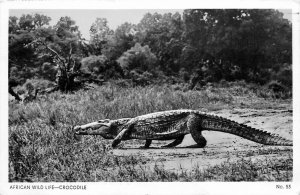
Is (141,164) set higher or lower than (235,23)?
lower

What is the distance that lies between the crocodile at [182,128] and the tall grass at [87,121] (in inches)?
11.2

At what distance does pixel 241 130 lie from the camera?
7.38m

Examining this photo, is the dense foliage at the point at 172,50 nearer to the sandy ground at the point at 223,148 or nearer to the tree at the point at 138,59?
the tree at the point at 138,59

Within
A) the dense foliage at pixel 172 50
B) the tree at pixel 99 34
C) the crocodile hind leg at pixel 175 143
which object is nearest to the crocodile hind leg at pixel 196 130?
the crocodile hind leg at pixel 175 143

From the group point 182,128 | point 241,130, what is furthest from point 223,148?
point 182,128

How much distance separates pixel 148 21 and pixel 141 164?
215 centimetres

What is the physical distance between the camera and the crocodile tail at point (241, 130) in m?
7.35

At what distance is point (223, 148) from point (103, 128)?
175cm

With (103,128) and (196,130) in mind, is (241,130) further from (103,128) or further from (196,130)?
(103,128)

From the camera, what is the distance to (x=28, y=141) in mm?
7402

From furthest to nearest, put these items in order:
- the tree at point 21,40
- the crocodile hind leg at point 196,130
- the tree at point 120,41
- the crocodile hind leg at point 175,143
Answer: the tree at point 120,41 → the tree at point 21,40 → the crocodile hind leg at point 175,143 → the crocodile hind leg at point 196,130
